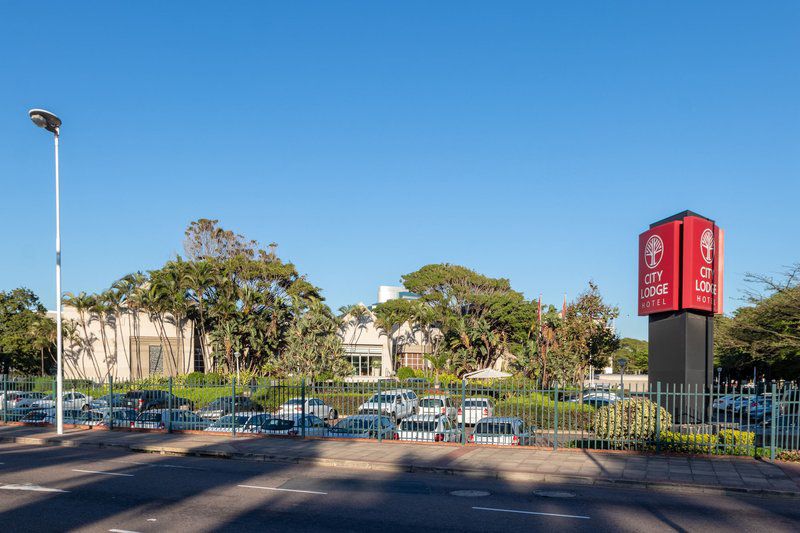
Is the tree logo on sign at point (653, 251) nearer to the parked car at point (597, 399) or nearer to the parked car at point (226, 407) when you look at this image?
the parked car at point (597, 399)

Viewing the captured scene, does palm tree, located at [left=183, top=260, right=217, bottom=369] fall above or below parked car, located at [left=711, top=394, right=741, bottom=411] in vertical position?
above

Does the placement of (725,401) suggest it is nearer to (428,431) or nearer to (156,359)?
(428,431)

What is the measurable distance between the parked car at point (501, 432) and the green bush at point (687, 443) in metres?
3.88

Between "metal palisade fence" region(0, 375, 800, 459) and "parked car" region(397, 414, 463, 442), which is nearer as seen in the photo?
"metal palisade fence" region(0, 375, 800, 459)

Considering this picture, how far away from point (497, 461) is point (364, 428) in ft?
18.5

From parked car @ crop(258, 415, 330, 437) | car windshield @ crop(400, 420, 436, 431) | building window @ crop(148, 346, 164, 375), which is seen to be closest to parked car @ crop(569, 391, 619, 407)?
car windshield @ crop(400, 420, 436, 431)

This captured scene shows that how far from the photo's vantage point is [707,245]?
27.0 m

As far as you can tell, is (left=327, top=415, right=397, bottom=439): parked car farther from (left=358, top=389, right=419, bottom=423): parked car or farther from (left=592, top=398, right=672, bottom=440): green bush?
(left=592, top=398, right=672, bottom=440): green bush

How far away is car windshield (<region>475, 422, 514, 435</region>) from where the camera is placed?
2083 centimetres

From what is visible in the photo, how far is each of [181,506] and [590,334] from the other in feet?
126

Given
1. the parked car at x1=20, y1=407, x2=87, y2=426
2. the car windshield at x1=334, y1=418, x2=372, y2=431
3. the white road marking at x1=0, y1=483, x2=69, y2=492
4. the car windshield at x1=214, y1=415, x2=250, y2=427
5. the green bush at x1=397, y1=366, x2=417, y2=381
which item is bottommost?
the green bush at x1=397, y1=366, x2=417, y2=381

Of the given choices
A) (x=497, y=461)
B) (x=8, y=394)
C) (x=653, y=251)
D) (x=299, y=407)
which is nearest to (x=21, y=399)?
(x=8, y=394)

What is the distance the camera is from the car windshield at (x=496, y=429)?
20828mm

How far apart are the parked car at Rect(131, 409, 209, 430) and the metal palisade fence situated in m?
0.04
